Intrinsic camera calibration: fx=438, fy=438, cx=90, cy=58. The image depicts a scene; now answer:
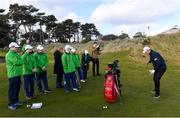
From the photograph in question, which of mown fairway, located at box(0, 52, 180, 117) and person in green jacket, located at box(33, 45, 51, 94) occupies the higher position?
person in green jacket, located at box(33, 45, 51, 94)

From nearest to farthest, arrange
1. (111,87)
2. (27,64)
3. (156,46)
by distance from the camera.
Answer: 1. (111,87)
2. (27,64)
3. (156,46)

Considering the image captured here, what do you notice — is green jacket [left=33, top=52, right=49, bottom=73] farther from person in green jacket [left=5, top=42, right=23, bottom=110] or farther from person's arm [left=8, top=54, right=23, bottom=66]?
person's arm [left=8, top=54, right=23, bottom=66]

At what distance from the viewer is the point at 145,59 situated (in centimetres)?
4344

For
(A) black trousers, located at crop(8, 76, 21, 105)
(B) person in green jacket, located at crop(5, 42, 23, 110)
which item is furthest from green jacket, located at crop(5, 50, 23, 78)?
(A) black trousers, located at crop(8, 76, 21, 105)

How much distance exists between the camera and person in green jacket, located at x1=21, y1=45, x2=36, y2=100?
1906cm

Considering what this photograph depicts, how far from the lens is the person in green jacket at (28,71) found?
62.5 ft

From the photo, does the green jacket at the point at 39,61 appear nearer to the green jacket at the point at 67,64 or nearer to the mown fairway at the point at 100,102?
the green jacket at the point at 67,64

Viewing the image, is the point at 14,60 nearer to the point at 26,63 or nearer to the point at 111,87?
the point at 26,63

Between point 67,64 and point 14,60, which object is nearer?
point 14,60

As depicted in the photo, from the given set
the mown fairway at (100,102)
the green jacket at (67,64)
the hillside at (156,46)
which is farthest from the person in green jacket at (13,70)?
the hillside at (156,46)

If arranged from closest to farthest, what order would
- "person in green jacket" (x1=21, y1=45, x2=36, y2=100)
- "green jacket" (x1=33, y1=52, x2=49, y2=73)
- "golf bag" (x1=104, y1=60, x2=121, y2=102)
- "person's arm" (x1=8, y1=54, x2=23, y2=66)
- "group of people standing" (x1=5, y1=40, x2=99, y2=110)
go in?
1. "person's arm" (x1=8, y1=54, x2=23, y2=66)
2. "group of people standing" (x1=5, y1=40, x2=99, y2=110)
3. "golf bag" (x1=104, y1=60, x2=121, y2=102)
4. "person in green jacket" (x1=21, y1=45, x2=36, y2=100)
5. "green jacket" (x1=33, y1=52, x2=49, y2=73)

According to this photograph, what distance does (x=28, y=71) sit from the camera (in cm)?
1916

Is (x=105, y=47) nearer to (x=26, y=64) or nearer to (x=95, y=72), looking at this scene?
(x=95, y=72)

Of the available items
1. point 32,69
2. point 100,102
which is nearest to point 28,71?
point 32,69
